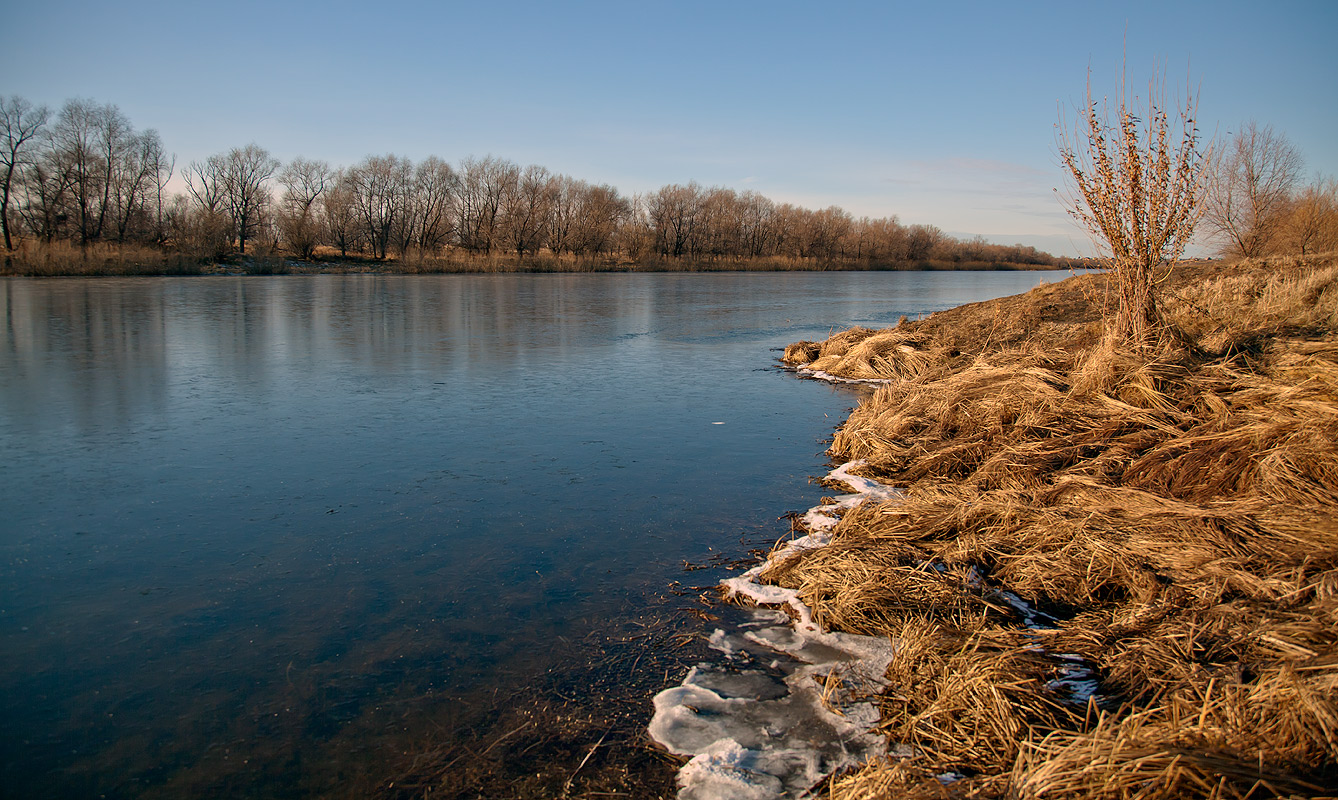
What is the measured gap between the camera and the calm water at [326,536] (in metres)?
2.82

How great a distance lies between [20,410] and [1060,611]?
931 centimetres

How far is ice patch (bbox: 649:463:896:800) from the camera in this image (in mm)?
2541

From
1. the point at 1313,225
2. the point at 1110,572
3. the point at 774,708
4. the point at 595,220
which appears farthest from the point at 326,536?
the point at 595,220

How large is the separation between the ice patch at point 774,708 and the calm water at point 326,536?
309 millimetres

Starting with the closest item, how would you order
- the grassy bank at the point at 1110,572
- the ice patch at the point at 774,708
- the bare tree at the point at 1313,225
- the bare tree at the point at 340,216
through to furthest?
the grassy bank at the point at 1110,572, the ice patch at the point at 774,708, the bare tree at the point at 1313,225, the bare tree at the point at 340,216

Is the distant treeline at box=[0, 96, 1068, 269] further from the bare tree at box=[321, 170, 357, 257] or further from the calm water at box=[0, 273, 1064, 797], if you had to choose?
the calm water at box=[0, 273, 1064, 797]

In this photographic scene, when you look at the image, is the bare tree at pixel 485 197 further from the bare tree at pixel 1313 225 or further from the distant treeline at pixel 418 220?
the bare tree at pixel 1313 225

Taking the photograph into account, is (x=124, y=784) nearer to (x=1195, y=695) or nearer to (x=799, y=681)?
(x=799, y=681)

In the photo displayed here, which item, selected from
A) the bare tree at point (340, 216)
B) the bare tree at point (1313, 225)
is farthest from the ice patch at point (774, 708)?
the bare tree at point (340, 216)

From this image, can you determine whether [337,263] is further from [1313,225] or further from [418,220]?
[1313,225]

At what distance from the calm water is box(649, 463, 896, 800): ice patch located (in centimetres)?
31

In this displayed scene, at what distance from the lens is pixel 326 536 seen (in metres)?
4.53

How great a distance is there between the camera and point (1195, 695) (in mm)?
2400

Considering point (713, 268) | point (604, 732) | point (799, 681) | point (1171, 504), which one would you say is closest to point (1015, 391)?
point (1171, 504)
